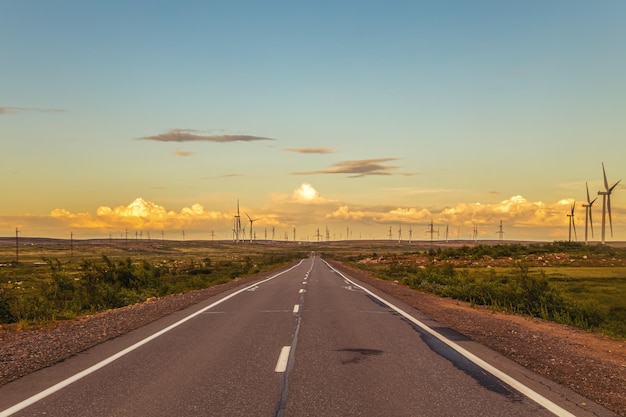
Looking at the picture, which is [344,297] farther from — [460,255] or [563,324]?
[460,255]

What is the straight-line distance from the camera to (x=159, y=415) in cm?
590

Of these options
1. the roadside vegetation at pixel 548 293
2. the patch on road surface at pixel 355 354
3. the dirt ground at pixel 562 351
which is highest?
the patch on road surface at pixel 355 354

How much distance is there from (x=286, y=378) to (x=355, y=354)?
89.6 inches

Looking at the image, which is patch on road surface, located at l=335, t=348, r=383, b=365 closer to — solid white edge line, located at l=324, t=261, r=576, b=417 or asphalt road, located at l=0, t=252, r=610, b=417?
asphalt road, located at l=0, t=252, r=610, b=417

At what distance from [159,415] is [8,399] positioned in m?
2.30

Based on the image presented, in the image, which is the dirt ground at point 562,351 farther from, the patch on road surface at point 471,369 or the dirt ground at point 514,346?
the patch on road surface at point 471,369

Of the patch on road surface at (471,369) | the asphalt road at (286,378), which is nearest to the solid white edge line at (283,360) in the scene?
the asphalt road at (286,378)

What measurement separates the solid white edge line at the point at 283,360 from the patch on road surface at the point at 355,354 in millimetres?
956

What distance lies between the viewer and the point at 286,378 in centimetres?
767

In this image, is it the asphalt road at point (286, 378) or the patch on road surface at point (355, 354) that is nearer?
the asphalt road at point (286, 378)

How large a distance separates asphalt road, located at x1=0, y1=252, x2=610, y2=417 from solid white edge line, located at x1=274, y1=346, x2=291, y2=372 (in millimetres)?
19

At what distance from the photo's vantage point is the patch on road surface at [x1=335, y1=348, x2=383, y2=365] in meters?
9.05

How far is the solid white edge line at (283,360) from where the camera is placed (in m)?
8.32

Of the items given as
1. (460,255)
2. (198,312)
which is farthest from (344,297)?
(460,255)
